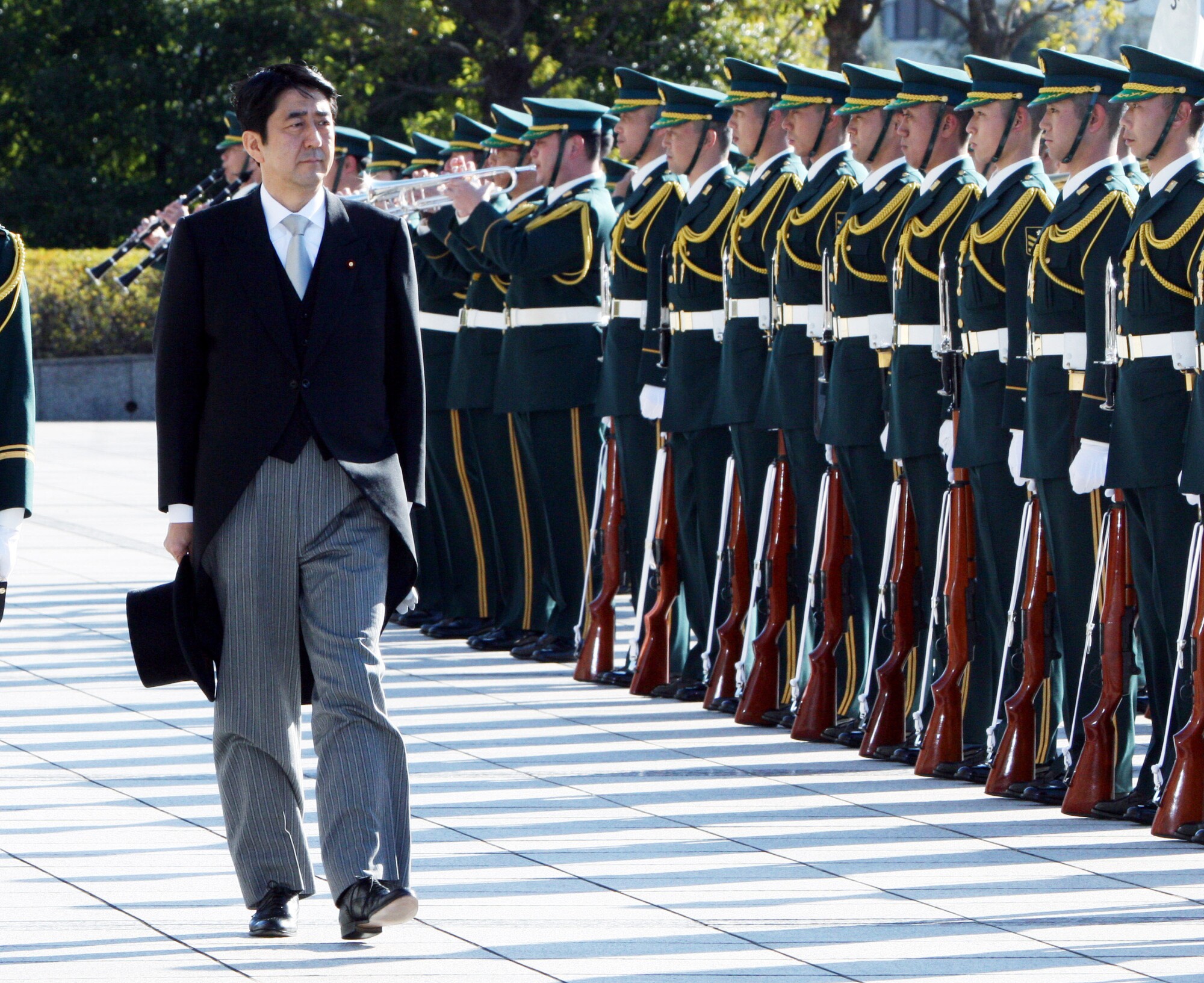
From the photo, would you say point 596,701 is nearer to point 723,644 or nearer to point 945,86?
point 723,644

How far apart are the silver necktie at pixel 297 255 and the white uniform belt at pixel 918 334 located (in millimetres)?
2552

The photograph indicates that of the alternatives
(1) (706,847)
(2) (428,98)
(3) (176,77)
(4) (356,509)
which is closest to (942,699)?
(1) (706,847)

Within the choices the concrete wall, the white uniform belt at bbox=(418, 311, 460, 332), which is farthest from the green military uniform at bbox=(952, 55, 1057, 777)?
the concrete wall

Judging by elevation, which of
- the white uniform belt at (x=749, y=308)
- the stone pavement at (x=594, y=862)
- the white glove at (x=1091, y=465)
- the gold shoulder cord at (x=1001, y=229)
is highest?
the gold shoulder cord at (x=1001, y=229)

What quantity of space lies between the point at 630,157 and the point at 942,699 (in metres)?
2.68

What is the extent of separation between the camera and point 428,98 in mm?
22609

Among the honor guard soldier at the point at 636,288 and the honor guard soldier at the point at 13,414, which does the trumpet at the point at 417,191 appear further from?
the honor guard soldier at the point at 13,414

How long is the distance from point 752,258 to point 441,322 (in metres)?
2.57

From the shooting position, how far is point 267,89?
16.3 feet

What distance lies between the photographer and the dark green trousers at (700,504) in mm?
8352

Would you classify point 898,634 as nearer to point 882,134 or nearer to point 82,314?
point 882,134

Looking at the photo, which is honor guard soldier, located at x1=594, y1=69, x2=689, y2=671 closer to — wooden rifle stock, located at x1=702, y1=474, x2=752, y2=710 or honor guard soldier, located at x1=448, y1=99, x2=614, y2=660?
honor guard soldier, located at x1=448, y1=99, x2=614, y2=660

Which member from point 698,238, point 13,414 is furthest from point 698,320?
point 13,414

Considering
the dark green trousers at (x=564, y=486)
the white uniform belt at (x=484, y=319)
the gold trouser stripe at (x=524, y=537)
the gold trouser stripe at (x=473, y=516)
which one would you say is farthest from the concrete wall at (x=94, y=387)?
the dark green trousers at (x=564, y=486)
